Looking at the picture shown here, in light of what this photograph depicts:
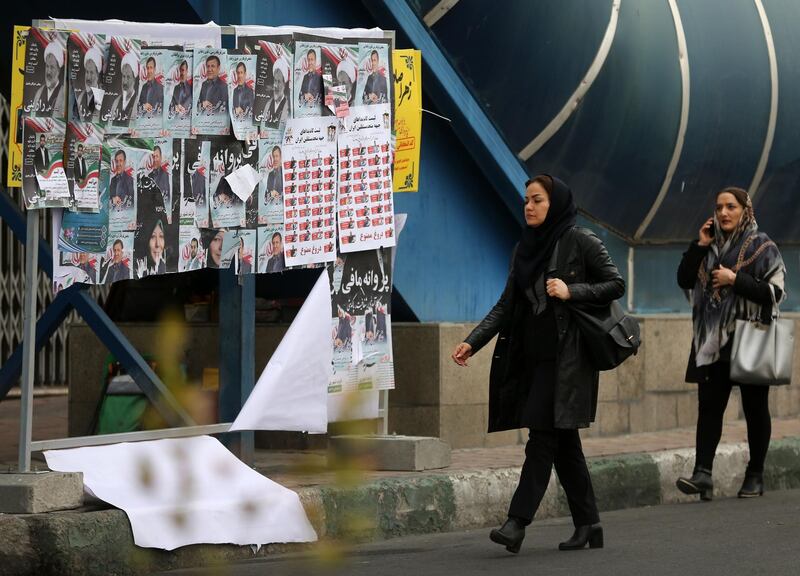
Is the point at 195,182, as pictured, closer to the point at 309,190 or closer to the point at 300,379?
the point at 309,190

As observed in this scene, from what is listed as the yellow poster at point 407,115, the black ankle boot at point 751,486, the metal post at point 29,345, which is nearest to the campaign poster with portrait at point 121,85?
the metal post at point 29,345

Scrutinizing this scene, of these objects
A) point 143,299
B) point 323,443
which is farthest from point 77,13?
Answer: point 323,443

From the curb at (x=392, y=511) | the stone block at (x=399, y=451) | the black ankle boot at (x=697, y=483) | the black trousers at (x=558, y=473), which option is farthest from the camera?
the black ankle boot at (x=697, y=483)

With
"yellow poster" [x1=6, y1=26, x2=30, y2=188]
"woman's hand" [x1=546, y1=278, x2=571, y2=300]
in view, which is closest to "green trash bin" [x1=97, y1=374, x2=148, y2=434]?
"yellow poster" [x1=6, y1=26, x2=30, y2=188]

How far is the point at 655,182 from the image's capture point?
35.9 ft

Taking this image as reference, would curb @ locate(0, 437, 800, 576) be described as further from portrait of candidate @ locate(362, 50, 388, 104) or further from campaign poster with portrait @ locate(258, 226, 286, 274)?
portrait of candidate @ locate(362, 50, 388, 104)

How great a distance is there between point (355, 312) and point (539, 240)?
124 centimetres

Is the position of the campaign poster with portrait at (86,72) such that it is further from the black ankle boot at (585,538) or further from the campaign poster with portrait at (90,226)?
the black ankle boot at (585,538)

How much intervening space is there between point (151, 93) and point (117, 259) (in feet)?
2.29

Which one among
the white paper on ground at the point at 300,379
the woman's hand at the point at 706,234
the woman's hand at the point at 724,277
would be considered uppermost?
the woman's hand at the point at 706,234

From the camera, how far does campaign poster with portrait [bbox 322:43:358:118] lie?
755 centimetres

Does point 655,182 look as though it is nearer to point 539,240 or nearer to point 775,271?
point 775,271

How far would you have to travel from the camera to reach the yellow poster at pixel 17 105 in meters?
6.38

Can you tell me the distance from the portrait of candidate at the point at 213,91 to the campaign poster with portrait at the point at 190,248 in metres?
0.49
